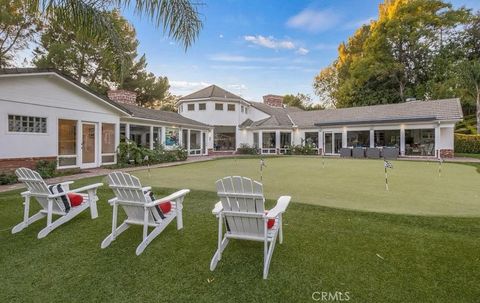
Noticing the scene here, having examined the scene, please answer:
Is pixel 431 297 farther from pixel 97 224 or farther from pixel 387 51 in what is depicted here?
pixel 387 51

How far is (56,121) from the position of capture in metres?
11.2

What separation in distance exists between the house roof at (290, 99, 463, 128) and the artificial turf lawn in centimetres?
1767

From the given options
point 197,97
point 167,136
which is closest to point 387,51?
point 197,97

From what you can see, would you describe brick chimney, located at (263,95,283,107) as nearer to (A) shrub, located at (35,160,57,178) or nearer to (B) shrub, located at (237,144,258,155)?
(B) shrub, located at (237,144,258,155)

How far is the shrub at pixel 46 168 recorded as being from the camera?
9938 mm

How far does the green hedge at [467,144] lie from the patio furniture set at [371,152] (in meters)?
5.58

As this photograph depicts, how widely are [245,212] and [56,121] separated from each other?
11164mm

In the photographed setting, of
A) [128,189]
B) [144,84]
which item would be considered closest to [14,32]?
[144,84]

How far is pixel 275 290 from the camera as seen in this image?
275 centimetres

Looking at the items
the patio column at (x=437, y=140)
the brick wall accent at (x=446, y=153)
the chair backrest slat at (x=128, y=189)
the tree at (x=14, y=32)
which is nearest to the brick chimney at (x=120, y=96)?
the tree at (x=14, y=32)

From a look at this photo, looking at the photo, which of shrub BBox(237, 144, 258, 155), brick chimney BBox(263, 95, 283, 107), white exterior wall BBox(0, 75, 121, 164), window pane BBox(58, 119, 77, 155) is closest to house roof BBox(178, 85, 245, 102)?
shrub BBox(237, 144, 258, 155)

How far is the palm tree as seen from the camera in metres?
5.18

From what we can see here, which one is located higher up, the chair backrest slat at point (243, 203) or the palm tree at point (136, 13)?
the palm tree at point (136, 13)
